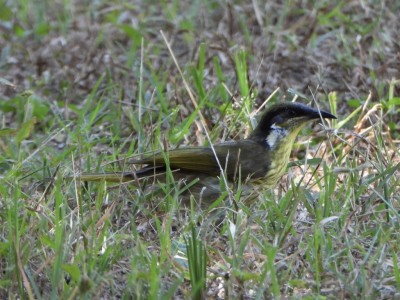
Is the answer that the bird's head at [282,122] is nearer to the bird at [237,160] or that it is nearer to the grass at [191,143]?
the bird at [237,160]

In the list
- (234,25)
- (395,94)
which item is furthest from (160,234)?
(234,25)

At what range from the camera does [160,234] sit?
14.5 feet

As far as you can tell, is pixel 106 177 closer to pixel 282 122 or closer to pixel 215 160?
pixel 215 160

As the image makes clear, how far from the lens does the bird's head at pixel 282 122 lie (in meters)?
5.56

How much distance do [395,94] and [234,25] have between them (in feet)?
5.91

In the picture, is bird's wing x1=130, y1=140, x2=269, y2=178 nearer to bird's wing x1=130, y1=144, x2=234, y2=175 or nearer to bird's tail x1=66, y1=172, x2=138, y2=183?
bird's wing x1=130, y1=144, x2=234, y2=175

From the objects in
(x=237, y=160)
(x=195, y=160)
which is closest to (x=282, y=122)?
(x=237, y=160)

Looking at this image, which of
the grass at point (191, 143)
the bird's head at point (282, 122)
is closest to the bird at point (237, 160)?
the bird's head at point (282, 122)

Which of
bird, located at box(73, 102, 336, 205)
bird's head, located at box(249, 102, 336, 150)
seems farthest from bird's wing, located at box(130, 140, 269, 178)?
bird's head, located at box(249, 102, 336, 150)

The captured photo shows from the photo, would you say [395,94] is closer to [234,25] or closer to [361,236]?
[234,25]

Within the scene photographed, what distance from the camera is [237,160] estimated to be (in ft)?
17.6

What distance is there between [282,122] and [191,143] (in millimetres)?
688

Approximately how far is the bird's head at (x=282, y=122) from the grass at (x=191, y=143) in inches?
6.0

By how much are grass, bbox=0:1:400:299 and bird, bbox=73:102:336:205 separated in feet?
0.35
